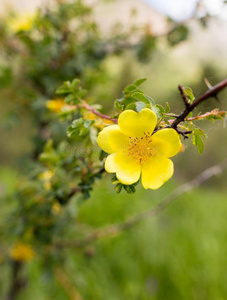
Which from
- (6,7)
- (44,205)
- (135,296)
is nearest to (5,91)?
(6,7)

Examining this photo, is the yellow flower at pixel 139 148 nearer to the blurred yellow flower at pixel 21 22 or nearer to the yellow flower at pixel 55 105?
the yellow flower at pixel 55 105

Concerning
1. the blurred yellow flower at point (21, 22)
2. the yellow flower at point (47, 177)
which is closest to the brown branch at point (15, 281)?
the yellow flower at point (47, 177)

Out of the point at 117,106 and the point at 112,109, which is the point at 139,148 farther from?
the point at 112,109

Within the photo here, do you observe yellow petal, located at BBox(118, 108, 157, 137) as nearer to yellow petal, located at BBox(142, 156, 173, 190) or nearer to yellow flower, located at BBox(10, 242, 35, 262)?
yellow petal, located at BBox(142, 156, 173, 190)

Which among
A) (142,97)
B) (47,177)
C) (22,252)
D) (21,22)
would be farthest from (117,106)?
(22,252)

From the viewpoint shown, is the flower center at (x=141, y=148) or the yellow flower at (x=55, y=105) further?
the yellow flower at (x=55, y=105)

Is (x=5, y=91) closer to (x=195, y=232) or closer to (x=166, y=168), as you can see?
(x=166, y=168)

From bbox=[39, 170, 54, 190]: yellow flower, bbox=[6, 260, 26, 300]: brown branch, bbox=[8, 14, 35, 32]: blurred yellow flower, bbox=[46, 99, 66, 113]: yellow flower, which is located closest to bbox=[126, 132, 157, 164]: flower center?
bbox=[39, 170, 54, 190]: yellow flower
